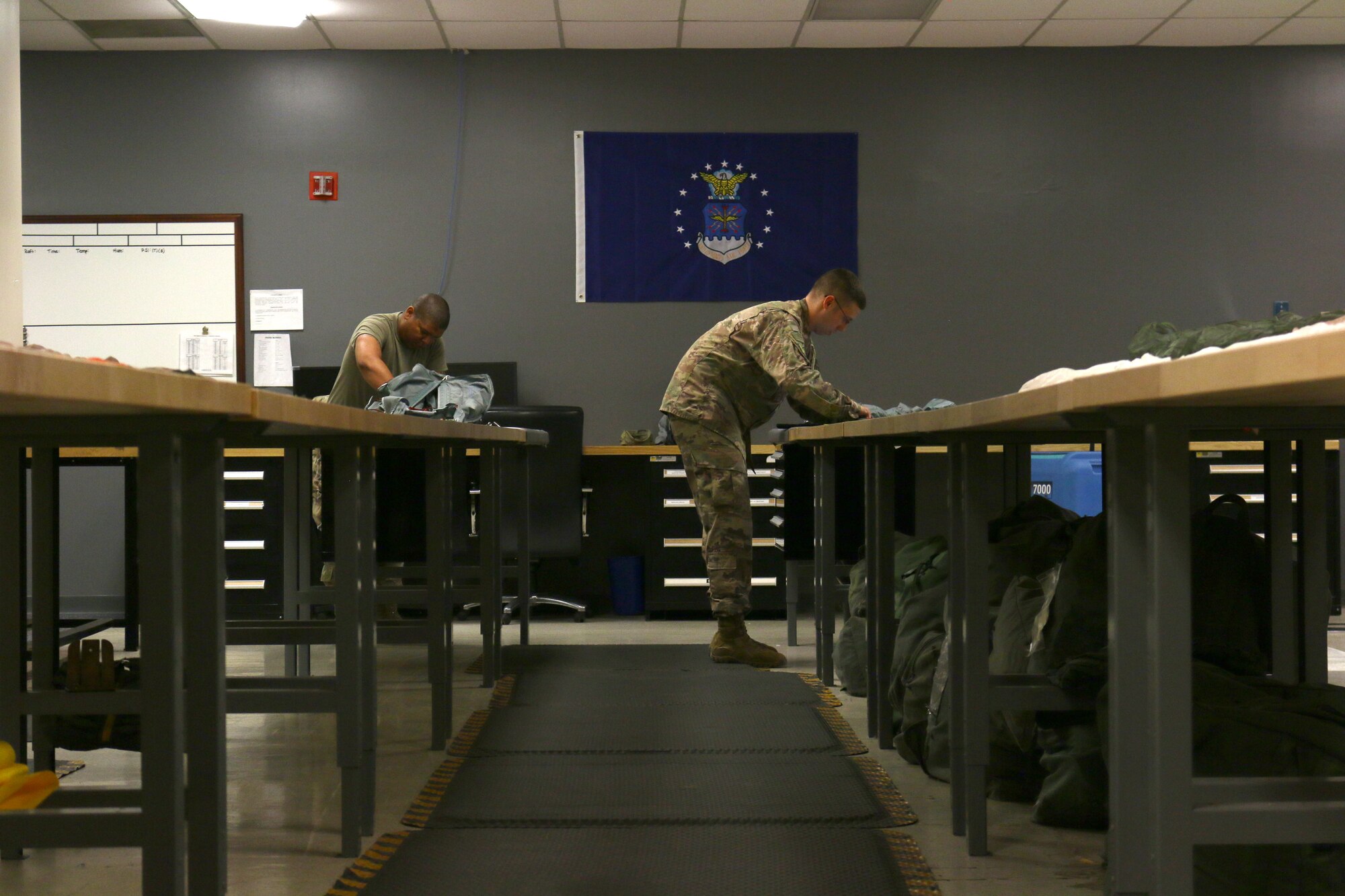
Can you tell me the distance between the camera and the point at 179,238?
18.0 ft

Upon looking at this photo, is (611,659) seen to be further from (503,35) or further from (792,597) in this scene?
(503,35)

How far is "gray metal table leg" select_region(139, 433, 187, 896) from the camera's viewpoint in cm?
112

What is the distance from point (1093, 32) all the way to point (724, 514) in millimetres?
3226

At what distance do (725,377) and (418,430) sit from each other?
186cm

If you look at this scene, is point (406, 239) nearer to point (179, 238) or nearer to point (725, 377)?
point (179, 238)

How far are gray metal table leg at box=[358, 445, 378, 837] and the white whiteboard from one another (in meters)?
3.80

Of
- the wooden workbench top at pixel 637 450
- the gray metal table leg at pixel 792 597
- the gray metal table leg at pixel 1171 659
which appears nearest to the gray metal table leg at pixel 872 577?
the gray metal table leg at pixel 792 597

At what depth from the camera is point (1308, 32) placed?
17.7 feet

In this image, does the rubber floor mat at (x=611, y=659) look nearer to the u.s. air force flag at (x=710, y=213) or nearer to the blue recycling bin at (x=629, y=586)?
the blue recycling bin at (x=629, y=586)

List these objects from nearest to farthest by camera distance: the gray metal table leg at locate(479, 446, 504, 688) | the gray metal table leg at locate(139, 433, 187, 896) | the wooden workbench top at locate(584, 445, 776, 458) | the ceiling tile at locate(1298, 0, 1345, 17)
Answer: the gray metal table leg at locate(139, 433, 187, 896)
the gray metal table leg at locate(479, 446, 504, 688)
the wooden workbench top at locate(584, 445, 776, 458)
the ceiling tile at locate(1298, 0, 1345, 17)

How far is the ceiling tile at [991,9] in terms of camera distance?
196 inches

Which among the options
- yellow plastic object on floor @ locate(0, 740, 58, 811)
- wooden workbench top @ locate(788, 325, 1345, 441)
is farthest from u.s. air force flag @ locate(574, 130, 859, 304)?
yellow plastic object on floor @ locate(0, 740, 58, 811)

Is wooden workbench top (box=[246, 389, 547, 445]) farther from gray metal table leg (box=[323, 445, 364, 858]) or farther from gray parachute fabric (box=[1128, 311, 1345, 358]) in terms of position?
gray parachute fabric (box=[1128, 311, 1345, 358])

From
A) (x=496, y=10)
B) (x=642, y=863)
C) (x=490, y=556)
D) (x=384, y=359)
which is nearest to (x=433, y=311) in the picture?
(x=384, y=359)
